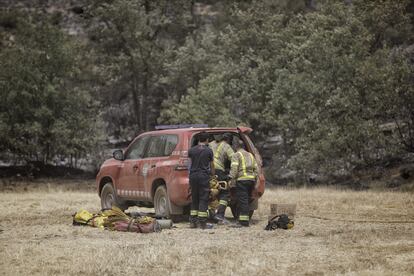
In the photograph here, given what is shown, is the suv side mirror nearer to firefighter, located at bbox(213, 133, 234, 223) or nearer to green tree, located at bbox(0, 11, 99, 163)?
firefighter, located at bbox(213, 133, 234, 223)

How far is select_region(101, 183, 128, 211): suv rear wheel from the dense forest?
49.5 feet

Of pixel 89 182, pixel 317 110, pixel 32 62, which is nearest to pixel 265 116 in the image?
pixel 317 110

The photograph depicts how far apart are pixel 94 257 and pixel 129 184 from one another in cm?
652

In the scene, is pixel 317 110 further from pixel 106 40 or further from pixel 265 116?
pixel 106 40

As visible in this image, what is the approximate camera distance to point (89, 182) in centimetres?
3544

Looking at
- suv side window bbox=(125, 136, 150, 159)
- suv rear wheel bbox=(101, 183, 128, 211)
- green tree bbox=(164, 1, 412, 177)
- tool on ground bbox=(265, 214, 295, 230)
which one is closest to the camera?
tool on ground bbox=(265, 214, 295, 230)

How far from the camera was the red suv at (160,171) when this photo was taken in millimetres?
14125

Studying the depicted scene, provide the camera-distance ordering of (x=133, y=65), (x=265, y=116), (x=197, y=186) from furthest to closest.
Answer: (x=133, y=65) < (x=265, y=116) < (x=197, y=186)

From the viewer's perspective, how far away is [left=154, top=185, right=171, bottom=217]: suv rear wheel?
14.4m

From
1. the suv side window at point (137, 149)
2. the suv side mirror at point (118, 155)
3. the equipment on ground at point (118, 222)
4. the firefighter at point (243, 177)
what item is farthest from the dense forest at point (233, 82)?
the equipment on ground at point (118, 222)

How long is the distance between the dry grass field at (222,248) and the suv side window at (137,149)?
6.58ft

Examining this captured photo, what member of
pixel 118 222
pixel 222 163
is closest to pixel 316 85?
pixel 222 163

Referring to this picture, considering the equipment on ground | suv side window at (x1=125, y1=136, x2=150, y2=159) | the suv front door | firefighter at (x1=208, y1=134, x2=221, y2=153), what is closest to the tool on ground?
the equipment on ground

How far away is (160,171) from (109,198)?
2.90 meters
